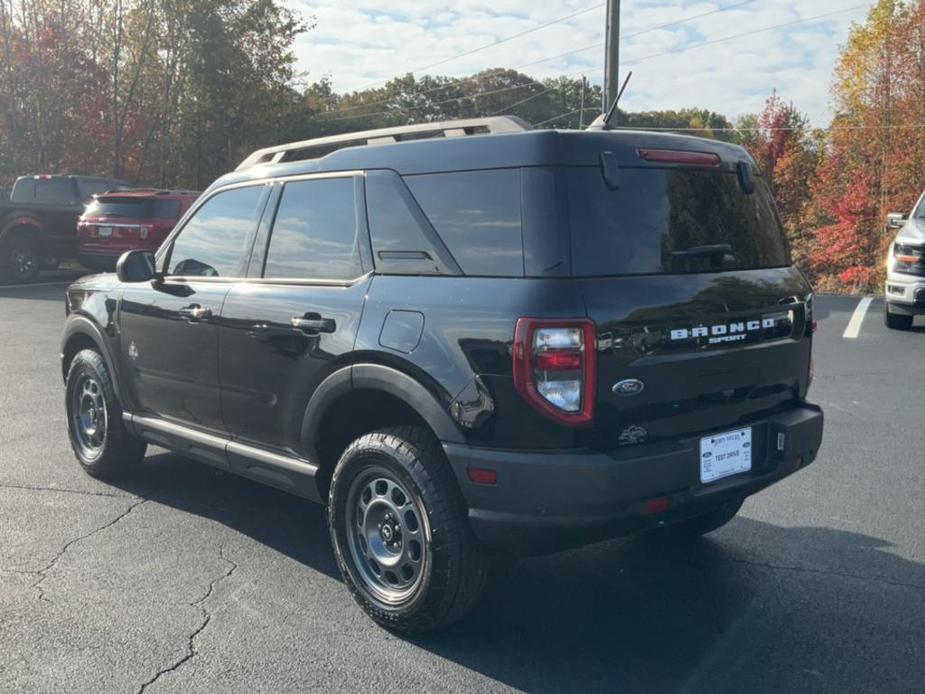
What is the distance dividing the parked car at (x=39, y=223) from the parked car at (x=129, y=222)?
239cm

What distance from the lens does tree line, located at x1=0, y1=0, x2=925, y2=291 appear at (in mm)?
25906

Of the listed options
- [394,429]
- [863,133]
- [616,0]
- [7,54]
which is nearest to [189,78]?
[7,54]

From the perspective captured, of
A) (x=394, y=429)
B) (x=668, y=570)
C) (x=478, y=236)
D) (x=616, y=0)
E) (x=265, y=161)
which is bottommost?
(x=668, y=570)

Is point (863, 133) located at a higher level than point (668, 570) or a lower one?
higher

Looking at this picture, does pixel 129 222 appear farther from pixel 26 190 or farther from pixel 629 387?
pixel 629 387

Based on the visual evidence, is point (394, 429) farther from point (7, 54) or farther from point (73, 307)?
point (7, 54)

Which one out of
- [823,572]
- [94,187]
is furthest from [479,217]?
[94,187]

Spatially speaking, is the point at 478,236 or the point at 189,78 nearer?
the point at 478,236

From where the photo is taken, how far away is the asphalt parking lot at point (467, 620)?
11.2ft

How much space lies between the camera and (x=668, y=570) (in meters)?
4.41

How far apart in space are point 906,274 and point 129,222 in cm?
1156

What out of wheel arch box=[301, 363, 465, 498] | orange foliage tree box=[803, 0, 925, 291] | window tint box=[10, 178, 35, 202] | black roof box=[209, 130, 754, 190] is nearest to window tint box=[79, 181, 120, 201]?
window tint box=[10, 178, 35, 202]

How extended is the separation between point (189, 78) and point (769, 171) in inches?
1187

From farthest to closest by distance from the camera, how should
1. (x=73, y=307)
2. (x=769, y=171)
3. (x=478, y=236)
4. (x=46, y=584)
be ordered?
(x=769, y=171)
(x=73, y=307)
(x=46, y=584)
(x=478, y=236)
